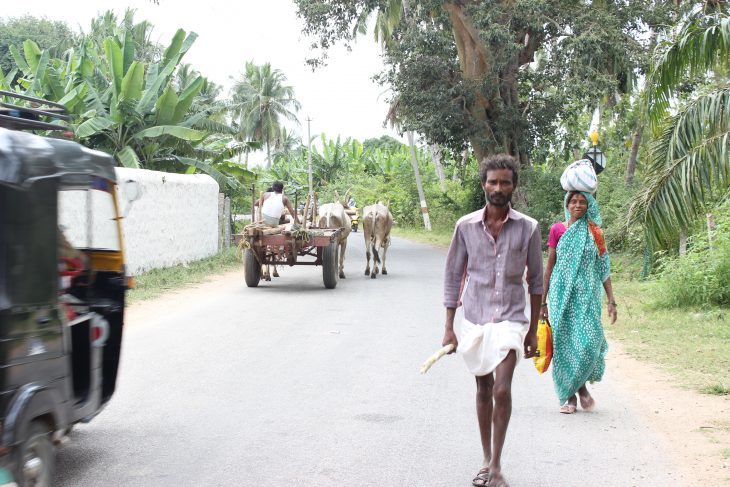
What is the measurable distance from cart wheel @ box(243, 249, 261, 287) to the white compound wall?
2.17 metres

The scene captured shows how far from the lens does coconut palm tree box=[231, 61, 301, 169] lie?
68125mm

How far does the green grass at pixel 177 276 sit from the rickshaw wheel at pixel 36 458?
32.0 feet

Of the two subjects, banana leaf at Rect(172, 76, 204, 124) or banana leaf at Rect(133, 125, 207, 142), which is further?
banana leaf at Rect(172, 76, 204, 124)

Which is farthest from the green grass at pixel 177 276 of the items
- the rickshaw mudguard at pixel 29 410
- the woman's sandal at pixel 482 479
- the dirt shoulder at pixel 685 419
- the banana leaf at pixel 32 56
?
the woman's sandal at pixel 482 479

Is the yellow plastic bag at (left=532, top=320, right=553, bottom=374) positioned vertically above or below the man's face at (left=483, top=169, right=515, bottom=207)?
below

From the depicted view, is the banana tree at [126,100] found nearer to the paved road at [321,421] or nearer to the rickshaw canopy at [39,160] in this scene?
the paved road at [321,421]

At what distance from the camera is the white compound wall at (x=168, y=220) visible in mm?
17031

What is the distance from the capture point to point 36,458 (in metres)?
4.35

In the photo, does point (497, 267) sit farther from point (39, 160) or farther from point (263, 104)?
point (263, 104)

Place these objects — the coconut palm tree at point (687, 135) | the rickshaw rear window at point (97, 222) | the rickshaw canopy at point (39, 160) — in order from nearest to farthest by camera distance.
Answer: the rickshaw canopy at point (39, 160) → the rickshaw rear window at point (97, 222) → the coconut palm tree at point (687, 135)

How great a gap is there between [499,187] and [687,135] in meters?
6.47

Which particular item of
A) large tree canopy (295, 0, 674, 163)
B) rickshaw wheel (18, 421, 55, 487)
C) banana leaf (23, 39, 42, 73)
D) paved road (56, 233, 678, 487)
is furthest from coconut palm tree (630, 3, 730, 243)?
banana leaf (23, 39, 42, 73)

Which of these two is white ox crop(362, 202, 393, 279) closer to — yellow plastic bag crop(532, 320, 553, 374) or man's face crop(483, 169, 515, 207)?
yellow plastic bag crop(532, 320, 553, 374)

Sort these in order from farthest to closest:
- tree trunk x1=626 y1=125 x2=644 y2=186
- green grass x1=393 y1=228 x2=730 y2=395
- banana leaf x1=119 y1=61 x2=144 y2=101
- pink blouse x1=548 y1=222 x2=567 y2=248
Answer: tree trunk x1=626 y1=125 x2=644 y2=186 < banana leaf x1=119 y1=61 x2=144 y2=101 < green grass x1=393 y1=228 x2=730 y2=395 < pink blouse x1=548 y1=222 x2=567 y2=248
